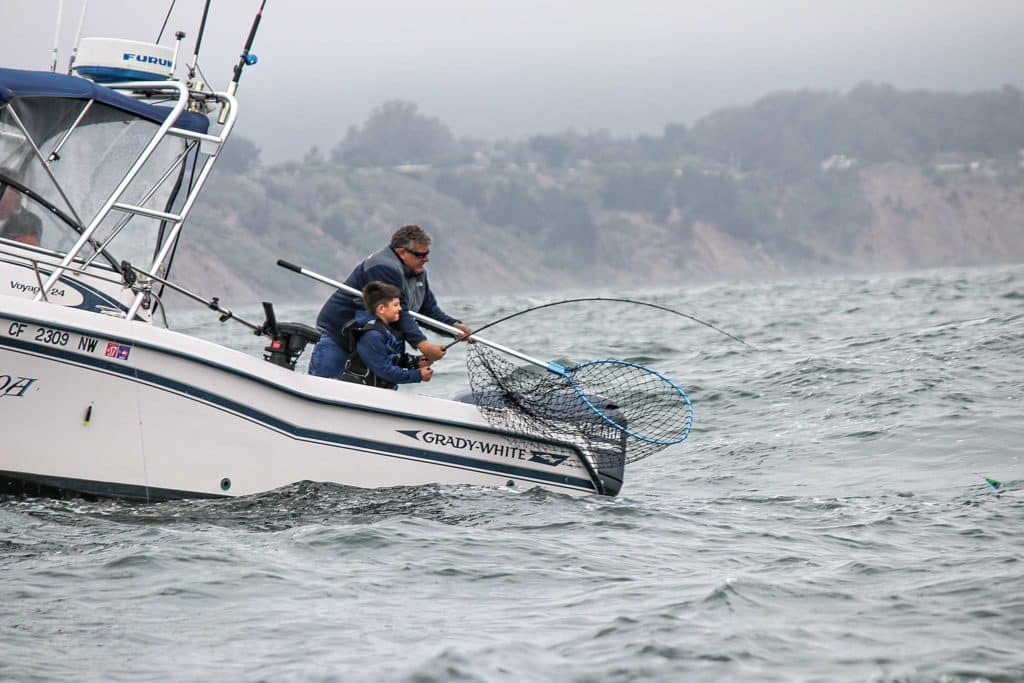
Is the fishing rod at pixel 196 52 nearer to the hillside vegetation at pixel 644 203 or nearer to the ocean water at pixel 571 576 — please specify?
the ocean water at pixel 571 576

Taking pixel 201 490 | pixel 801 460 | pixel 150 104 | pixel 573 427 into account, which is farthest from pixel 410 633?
pixel 801 460

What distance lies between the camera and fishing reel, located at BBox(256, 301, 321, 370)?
27.6 ft

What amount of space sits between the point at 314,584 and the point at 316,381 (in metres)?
1.95

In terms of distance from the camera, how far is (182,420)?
799cm

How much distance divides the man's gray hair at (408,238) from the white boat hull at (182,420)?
1057mm

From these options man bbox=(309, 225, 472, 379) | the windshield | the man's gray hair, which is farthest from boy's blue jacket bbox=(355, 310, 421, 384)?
the windshield

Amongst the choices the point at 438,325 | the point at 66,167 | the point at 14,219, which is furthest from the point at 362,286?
the point at 14,219

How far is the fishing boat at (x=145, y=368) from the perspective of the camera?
7770mm

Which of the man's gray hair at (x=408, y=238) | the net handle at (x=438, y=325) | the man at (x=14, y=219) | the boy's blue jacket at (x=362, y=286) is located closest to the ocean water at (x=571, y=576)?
the net handle at (x=438, y=325)

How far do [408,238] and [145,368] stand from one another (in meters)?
2.04

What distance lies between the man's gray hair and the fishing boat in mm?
902

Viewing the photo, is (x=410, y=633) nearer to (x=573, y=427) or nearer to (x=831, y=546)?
(x=831, y=546)

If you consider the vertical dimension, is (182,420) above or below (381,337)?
below

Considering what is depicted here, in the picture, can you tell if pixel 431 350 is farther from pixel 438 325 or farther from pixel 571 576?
pixel 571 576
